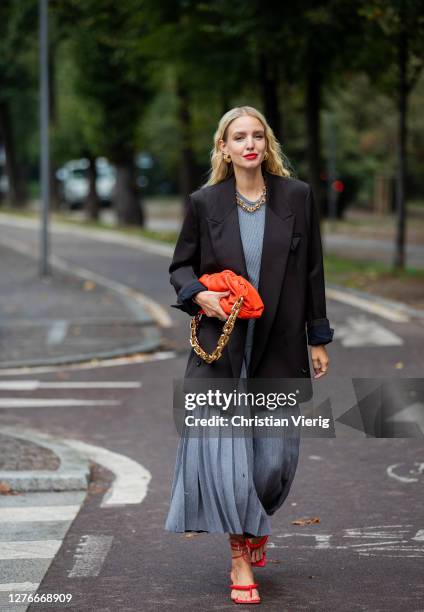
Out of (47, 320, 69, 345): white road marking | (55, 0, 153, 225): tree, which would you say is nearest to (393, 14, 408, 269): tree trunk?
(47, 320, 69, 345): white road marking

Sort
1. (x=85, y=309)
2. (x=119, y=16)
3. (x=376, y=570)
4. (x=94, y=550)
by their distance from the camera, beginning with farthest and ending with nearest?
(x=119, y=16), (x=85, y=309), (x=94, y=550), (x=376, y=570)

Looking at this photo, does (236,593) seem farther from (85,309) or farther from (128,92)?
(128,92)

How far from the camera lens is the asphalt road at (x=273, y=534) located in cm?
582

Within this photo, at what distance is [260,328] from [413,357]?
844cm

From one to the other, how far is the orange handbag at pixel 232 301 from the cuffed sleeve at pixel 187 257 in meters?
0.13

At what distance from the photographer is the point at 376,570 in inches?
244

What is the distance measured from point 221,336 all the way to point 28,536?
192 centimetres

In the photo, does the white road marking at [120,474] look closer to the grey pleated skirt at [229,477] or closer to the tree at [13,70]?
the grey pleated skirt at [229,477]

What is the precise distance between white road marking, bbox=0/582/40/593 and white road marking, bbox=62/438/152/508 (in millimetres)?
1705

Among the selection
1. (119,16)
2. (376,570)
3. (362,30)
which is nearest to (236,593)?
(376,570)

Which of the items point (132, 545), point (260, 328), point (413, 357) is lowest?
point (413, 357)

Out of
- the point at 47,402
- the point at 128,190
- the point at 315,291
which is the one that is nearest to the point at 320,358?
the point at 315,291

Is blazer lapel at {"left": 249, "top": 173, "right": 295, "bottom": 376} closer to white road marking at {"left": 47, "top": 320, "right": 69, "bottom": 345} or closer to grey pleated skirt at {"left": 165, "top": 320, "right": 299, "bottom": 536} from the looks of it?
grey pleated skirt at {"left": 165, "top": 320, "right": 299, "bottom": 536}

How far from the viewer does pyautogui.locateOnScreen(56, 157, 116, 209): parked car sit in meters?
67.8
